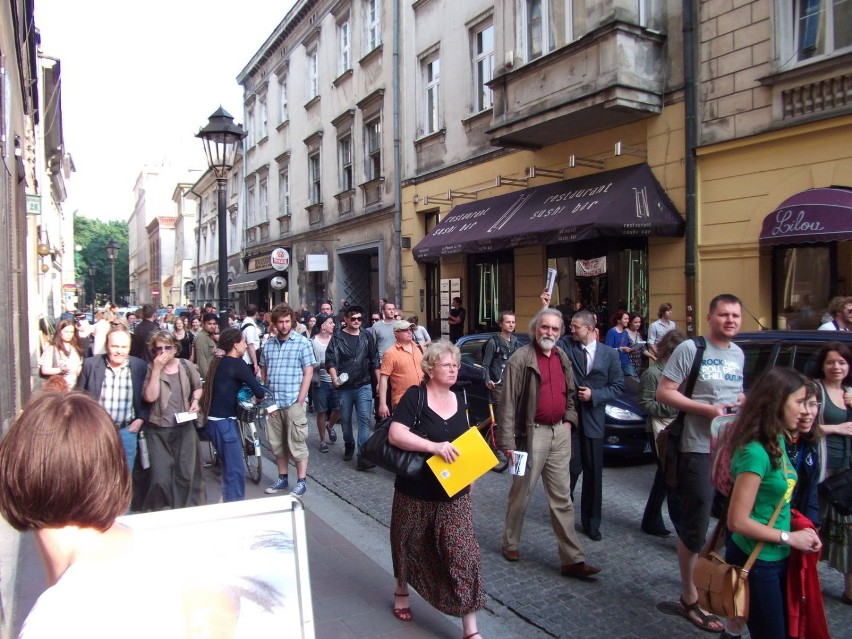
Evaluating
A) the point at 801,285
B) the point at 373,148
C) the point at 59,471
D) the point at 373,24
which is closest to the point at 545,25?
the point at 801,285

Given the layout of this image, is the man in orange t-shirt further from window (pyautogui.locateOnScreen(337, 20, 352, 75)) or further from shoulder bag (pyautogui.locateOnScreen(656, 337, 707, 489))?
window (pyautogui.locateOnScreen(337, 20, 352, 75))

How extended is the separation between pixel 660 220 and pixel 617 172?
1.63 meters

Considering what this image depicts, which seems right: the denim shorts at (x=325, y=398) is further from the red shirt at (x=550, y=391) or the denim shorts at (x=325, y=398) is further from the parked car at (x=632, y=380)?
the red shirt at (x=550, y=391)

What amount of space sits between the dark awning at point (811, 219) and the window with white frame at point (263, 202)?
23539 mm

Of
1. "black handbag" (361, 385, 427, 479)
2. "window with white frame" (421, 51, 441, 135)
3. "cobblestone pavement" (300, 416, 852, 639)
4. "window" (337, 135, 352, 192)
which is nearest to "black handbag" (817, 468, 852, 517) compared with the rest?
"cobblestone pavement" (300, 416, 852, 639)

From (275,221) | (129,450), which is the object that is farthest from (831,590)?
(275,221)

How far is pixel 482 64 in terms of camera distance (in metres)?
15.5

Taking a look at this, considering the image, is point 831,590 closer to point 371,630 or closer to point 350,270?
point 371,630

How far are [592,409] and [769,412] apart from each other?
8.62ft

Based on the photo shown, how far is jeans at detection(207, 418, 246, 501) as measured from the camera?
19.1 ft

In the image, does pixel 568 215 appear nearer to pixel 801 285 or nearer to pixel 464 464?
pixel 801 285

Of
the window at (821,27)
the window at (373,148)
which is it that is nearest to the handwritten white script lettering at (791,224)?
the window at (821,27)

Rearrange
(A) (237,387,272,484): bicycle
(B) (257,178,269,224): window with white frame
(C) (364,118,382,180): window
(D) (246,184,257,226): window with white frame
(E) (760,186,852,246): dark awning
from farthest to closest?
(D) (246,184,257,226): window with white frame, (B) (257,178,269,224): window with white frame, (C) (364,118,382,180): window, (E) (760,186,852,246): dark awning, (A) (237,387,272,484): bicycle

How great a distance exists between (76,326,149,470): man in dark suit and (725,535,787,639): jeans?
14.2 ft
